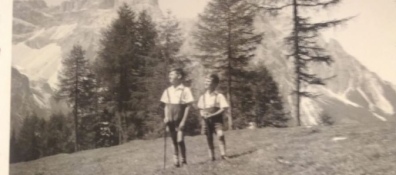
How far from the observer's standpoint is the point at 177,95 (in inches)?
85.7

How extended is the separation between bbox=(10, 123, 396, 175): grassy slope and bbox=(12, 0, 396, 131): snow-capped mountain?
0.06 metres

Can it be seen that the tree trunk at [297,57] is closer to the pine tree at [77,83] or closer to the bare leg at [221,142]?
the bare leg at [221,142]

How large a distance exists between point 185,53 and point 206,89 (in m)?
0.14

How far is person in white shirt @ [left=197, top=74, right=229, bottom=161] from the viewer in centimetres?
215

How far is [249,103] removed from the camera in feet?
6.98

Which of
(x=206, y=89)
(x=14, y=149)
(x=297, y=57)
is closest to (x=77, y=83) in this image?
(x=14, y=149)

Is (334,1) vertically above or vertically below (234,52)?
above

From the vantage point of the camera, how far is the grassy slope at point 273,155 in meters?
2.07

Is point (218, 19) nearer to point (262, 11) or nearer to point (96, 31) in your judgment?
point (262, 11)

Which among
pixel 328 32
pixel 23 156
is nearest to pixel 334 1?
pixel 328 32

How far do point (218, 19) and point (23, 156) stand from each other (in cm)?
85

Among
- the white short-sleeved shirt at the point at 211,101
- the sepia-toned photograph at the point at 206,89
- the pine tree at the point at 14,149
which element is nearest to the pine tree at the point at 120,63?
the sepia-toned photograph at the point at 206,89

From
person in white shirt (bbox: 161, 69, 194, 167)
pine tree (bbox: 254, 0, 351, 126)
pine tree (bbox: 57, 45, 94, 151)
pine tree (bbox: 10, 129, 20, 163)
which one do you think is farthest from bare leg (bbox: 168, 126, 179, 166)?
pine tree (bbox: 10, 129, 20, 163)

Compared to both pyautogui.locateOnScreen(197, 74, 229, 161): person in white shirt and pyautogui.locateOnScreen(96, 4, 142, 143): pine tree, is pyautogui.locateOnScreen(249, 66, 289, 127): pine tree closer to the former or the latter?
pyautogui.locateOnScreen(197, 74, 229, 161): person in white shirt
